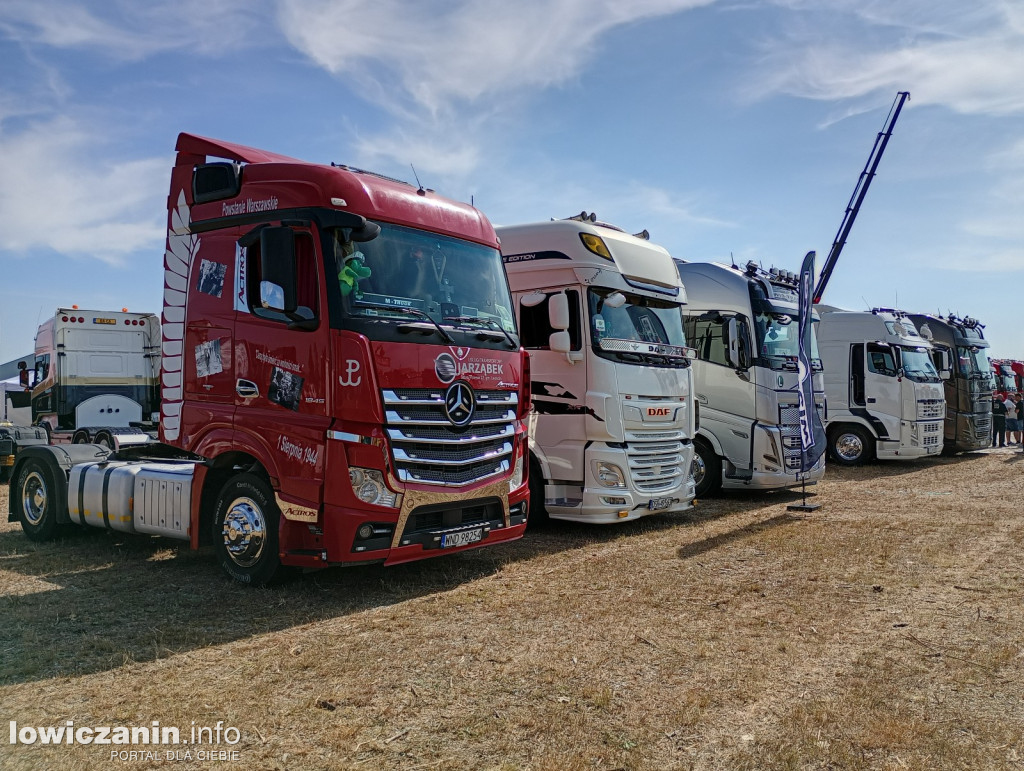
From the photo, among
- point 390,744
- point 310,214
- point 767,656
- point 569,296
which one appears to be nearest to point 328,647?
point 390,744

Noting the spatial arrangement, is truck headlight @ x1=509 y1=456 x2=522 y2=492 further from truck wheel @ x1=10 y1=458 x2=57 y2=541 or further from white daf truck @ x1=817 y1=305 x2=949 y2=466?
white daf truck @ x1=817 y1=305 x2=949 y2=466

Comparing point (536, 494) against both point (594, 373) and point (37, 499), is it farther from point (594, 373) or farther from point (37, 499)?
point (37, 499)

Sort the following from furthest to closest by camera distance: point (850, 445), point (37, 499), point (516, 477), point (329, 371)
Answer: point (850, 445), point (37, 499), point (516, 477), point (329, 371)

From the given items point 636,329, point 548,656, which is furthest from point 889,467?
point 548,656

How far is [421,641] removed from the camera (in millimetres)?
5234

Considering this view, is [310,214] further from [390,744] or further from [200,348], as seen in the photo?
[390,744]

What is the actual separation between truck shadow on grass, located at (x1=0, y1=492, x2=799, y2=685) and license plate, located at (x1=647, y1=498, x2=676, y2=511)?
0.36 metres

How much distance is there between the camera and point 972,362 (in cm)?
1989

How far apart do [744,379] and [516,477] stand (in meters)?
5.64

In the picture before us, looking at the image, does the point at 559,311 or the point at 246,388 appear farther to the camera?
the point at 559,311

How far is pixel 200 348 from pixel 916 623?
593cm

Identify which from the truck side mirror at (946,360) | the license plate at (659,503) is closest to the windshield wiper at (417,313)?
the license plate at (659,503)

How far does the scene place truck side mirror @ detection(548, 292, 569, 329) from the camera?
859 cm

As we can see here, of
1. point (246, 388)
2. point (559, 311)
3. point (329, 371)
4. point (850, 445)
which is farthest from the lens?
point (850, 445)
